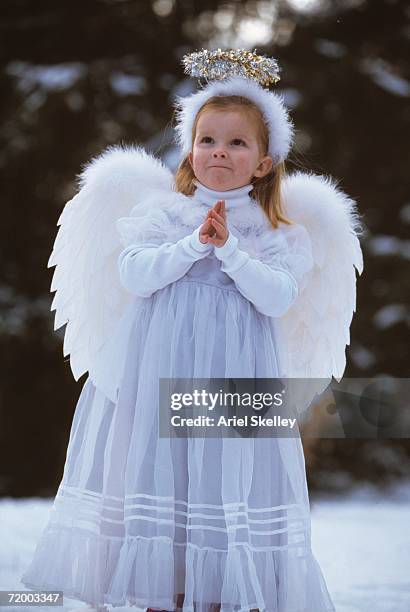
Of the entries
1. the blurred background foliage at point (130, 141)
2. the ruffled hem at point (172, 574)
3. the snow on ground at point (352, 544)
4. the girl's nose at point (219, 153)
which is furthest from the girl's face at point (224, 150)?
the blurred background foliage at point (130, 141)

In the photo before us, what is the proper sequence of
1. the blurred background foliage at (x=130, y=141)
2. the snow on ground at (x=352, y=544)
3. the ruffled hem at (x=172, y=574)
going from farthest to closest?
1. the blurred background foliage at (x=130, y=141)
2. the snow on ground at (x=352, y=544)
3. the ruffled hem at (x=172, y=574)

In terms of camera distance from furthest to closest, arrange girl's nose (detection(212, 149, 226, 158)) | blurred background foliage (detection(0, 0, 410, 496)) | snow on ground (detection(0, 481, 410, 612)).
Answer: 1. blurred background foliage (detection(0, 0, 410, 496))
2. snow on ground (detection(0, 481, 410, 612))
3. girl's nose (detection(212, 149, 226, 158))

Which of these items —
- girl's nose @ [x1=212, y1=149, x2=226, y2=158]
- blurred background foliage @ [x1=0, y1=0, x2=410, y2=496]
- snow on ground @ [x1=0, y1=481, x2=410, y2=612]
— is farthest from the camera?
blurred background foliage @ [x1=0, y1=0, x2=410, y2=496]

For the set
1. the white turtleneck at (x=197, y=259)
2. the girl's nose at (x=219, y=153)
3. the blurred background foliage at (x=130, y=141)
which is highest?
the blurred background foliage at (x=130, y=141)

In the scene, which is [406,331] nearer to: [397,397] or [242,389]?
[397,397]

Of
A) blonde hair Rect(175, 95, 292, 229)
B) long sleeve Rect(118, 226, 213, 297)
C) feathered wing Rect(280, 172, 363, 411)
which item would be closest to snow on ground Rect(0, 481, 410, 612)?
feathered wing Rect(280, 172, 363, 411)

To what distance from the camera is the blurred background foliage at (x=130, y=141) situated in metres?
2.31

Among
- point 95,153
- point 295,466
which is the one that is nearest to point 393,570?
point 295,466

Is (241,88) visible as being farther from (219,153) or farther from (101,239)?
(101,239)

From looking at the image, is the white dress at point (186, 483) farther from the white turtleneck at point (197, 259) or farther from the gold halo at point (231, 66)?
the gold halo at point (231, 66)

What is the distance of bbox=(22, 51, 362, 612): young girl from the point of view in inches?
47.5

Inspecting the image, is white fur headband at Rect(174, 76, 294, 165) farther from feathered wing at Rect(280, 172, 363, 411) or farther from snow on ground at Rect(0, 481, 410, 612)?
snow on ground at Rect(0, 481, 410, 612)

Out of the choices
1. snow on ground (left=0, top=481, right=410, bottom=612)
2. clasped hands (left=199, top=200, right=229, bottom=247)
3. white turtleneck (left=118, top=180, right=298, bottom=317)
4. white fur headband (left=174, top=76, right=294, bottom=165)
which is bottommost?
snow on ground (left=0, top=481, right=410, bottom=612)

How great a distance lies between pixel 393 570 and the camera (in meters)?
1.61
